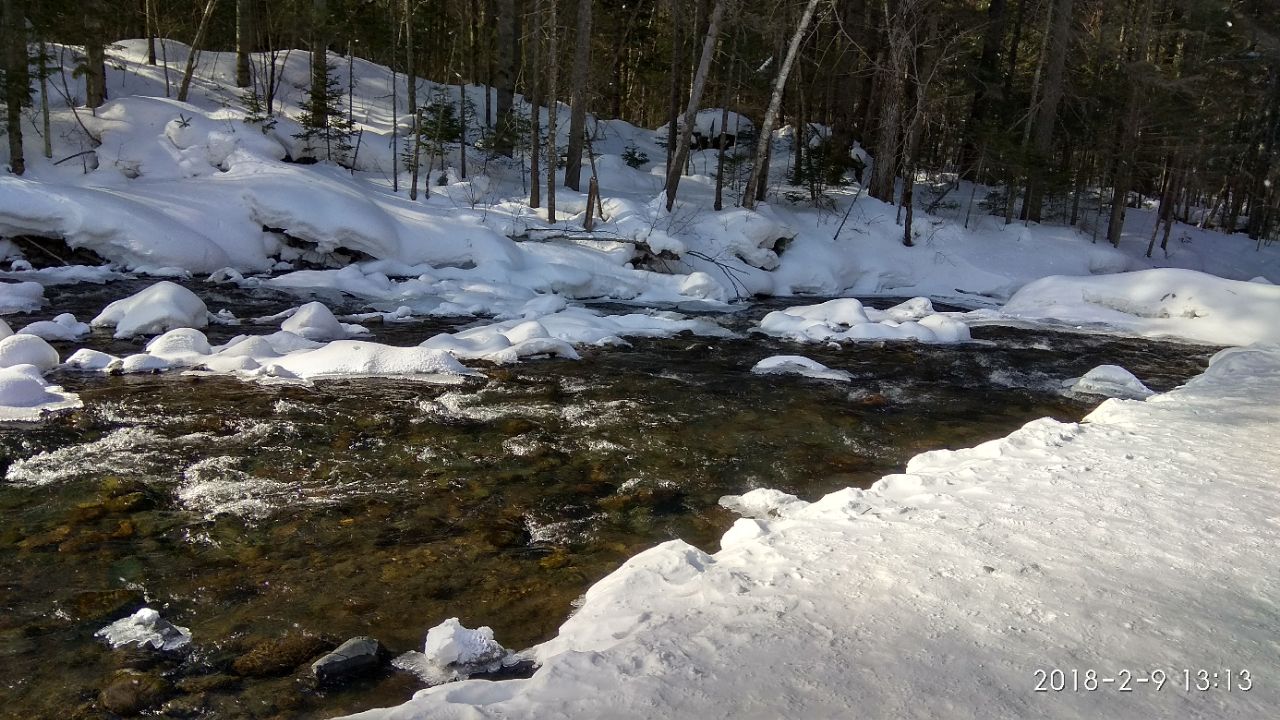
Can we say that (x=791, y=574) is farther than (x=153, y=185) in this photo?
No

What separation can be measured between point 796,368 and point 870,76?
13.6 metres

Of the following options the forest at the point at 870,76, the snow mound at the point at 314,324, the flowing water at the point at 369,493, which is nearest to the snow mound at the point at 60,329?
the flowing water at the point at 369,493

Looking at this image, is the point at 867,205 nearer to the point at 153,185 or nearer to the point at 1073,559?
the point at 153,185

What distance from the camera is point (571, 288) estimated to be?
13.8 meters

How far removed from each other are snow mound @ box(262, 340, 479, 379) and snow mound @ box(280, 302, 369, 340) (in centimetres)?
103

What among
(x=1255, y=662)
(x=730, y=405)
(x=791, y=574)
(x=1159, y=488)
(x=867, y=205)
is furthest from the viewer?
(x=867, y=205)

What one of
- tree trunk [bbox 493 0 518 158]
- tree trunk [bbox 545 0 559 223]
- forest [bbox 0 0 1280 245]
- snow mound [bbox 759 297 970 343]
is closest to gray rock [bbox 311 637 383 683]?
snow mound [bbox 759 297 970 343]

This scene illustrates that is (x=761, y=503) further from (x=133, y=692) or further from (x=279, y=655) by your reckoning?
(x=133, y=692)

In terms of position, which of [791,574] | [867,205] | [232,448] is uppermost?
[867,205]

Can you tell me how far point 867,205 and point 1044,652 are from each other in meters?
18.3

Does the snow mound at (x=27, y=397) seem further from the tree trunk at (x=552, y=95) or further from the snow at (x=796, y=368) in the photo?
the tree trunk at (x=552, y=95)

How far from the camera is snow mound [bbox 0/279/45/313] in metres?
9.17

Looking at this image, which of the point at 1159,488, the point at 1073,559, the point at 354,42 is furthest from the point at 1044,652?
the point at 354,42

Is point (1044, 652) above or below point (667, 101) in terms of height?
below
